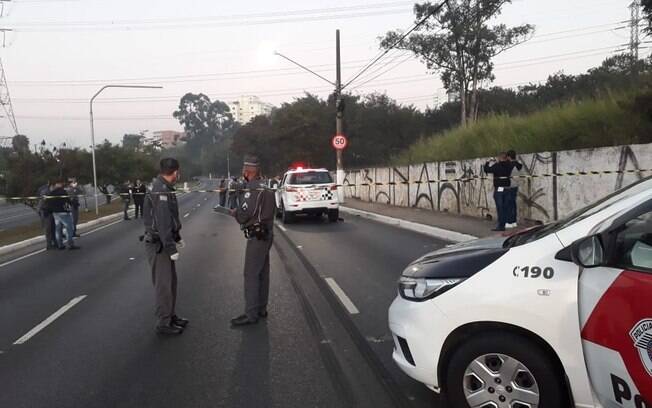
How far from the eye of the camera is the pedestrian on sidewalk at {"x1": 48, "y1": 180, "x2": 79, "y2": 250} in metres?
13.9

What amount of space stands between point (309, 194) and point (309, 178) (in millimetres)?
666

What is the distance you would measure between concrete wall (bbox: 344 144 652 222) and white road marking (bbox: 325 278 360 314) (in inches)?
255

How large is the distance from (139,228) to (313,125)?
34314 mm

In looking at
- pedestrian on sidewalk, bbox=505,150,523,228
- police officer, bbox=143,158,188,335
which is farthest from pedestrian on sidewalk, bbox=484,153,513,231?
police officer, bbox=143,158,188,335

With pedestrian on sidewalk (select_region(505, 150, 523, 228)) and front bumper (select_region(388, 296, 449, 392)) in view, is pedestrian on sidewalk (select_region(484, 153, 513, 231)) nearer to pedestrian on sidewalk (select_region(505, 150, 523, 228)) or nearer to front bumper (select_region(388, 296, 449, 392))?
pedestrian on sidewalk (select_region(505, 150, 523, 228))

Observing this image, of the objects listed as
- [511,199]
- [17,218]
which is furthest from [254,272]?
[17,218]

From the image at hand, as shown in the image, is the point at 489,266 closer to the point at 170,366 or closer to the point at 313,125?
the point at 170,366

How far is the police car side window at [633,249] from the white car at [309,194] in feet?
50.5

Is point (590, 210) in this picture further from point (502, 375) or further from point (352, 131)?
point (352, 131)

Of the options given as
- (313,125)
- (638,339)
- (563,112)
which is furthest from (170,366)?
(313,125)

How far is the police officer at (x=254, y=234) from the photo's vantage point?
6.40 metres

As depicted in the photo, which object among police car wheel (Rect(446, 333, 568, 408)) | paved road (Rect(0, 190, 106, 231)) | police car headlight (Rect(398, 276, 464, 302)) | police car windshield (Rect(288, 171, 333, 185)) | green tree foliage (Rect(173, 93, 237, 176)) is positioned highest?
green tree foliage (Rect(173, 93, 237, 176))

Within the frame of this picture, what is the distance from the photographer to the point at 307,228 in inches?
682

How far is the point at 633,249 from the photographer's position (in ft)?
9.85
